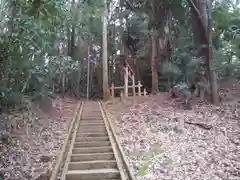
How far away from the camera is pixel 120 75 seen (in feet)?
90.2

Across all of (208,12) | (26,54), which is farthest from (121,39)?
(26,54)

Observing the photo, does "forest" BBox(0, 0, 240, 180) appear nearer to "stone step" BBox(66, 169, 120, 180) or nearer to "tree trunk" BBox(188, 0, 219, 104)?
"tree trunk" BBox(188, 0, 219, 104)

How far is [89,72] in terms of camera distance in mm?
28297

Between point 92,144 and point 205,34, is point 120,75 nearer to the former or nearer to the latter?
point 205,34

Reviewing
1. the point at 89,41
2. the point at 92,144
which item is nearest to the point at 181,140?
the point at 92,144

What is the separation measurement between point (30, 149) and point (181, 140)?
425 cm

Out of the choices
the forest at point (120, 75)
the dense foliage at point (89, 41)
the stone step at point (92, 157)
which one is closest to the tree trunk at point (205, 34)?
the forest at point (120, 75)

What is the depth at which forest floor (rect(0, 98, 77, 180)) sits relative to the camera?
6.60 meters

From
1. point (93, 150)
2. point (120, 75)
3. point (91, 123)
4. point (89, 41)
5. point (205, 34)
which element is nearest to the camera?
point (93, 150)

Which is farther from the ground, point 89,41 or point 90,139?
point 89,41

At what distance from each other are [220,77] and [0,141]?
492 inches

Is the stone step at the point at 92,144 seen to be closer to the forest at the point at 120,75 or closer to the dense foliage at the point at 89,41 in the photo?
the forest at the point at 120,75

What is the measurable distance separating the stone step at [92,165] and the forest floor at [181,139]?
0.47m

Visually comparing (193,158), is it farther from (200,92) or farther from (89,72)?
(89,72)
